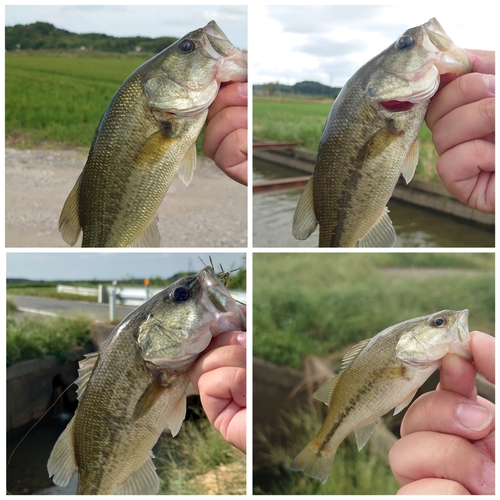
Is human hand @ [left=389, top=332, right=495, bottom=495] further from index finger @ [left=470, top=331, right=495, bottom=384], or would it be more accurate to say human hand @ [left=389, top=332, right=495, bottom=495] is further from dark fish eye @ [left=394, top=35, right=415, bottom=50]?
dark fish eye @ [left=394, top=35, right=415, bottom=50]

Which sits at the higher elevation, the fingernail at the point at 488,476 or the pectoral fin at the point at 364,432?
the pectoral fin at the point at 364,432

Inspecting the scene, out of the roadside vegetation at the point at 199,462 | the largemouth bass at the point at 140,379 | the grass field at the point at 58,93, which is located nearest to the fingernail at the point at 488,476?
the largemouth bass at the point at 140,379

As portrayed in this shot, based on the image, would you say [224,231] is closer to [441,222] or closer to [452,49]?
[441,222]

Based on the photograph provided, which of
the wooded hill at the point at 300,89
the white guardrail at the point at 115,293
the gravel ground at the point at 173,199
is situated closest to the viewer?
the wooded hill at the point at 300,89

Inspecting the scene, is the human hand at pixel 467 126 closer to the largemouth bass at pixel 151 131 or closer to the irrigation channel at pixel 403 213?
the largemouth bass at pixel 151 131

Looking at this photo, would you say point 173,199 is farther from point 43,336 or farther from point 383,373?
point 383,373

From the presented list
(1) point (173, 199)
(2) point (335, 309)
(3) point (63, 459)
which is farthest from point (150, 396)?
(1) point (173, 199)

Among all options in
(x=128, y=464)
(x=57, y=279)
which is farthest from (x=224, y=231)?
(x=128, y=464)
